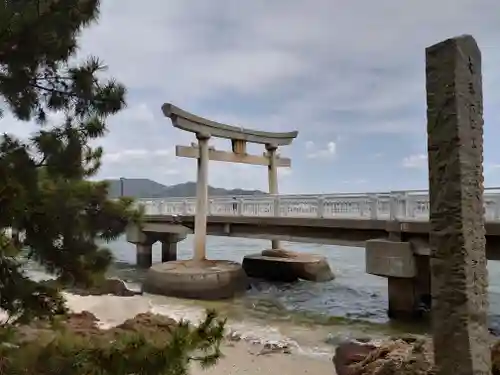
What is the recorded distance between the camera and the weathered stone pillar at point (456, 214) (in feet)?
10.2

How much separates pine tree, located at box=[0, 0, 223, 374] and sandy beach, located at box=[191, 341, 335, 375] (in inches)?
143

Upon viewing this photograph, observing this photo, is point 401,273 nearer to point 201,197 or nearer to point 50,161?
point 201,197

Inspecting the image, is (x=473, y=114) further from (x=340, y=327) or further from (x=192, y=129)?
(x=192, y=129)

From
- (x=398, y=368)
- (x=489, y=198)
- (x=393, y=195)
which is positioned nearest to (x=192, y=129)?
(x=393, y=195)

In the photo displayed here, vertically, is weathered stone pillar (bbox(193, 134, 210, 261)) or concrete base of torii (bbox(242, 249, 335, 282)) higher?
weathered stone pillar (bbox(193, 134, 210, 261))

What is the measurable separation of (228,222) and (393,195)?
6612mm

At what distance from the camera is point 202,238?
47.8 ft

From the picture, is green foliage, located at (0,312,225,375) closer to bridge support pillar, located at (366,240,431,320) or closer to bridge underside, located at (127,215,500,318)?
bridge underside, located at (127,215,500,318)

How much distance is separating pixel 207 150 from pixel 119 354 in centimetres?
1226

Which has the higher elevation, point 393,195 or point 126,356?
point 393,195

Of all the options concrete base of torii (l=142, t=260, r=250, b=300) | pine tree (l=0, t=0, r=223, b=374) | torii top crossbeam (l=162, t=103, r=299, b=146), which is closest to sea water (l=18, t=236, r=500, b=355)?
concrete base of torii (l=142, t=260, r=250, b=300)

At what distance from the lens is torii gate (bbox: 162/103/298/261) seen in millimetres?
13664

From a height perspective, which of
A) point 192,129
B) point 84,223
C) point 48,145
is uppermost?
point 192,129

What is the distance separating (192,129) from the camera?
13.8 meters
